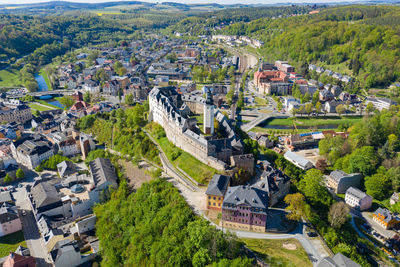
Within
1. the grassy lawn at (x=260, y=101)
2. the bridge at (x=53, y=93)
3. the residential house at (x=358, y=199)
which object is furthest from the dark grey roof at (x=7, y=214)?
the grassy lawn at (x=260, y=101)

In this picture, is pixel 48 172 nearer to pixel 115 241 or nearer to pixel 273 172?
pixel 115 241

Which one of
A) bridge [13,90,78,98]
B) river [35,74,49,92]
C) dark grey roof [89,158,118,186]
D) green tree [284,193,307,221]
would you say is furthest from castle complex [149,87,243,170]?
river [35,74,49,92]

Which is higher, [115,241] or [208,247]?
[208,247]

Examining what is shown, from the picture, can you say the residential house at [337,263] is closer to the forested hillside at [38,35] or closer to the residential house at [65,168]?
the residential house at [65,168]

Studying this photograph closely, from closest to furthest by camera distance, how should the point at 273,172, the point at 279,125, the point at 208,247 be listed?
the point at 208,247, the point at 273,172, the point at 279,125

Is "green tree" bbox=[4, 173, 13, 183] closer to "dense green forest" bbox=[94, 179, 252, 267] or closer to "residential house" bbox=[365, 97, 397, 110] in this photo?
"dense green forest" bbox=[94, 179, 252, 267]

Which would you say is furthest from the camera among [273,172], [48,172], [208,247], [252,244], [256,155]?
[48,172]

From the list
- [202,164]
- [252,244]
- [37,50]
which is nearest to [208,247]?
[252,244]
